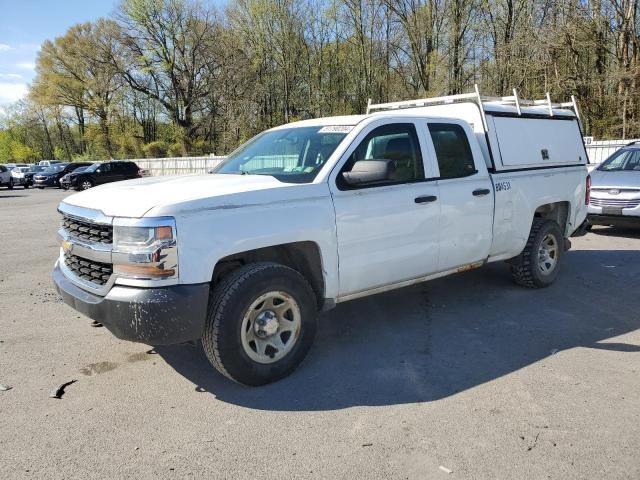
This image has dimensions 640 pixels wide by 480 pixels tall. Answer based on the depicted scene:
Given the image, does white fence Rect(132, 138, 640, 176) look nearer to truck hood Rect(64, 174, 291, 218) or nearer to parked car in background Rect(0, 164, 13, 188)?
parked car in background Rect(0, 164, 13, 188)

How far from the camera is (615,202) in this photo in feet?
32.0

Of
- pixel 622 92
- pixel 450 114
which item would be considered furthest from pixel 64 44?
pixel 450 114

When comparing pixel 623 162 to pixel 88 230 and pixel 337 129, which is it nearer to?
pixel 337 129

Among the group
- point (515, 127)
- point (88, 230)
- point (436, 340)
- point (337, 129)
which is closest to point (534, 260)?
point (515, 127)

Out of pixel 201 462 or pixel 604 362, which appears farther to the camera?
pixel 604 362

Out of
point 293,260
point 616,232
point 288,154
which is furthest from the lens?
point 616,232

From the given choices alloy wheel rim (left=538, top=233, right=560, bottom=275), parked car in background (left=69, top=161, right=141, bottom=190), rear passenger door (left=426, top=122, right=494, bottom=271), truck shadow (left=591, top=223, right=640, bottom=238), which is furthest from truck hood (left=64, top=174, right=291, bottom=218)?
parked car in background (left=69, top=161, right=141, bottom=190)

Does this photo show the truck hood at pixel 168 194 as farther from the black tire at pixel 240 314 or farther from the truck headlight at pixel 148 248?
the black tire at pixel 240 314

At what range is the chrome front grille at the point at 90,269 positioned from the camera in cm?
370

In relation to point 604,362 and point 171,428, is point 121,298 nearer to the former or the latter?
point 171,428

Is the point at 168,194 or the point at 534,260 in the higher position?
the point at 168,194

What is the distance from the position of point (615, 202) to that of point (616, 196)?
0.41 feet

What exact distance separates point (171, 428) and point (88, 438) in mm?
482

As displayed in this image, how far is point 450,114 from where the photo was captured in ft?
19.8
